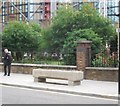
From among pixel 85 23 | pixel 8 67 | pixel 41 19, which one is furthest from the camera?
pixel 41 19

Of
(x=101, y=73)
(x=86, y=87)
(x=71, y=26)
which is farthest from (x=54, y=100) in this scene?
(x=71, y=26)

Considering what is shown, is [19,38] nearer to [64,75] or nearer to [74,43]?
[74,43]

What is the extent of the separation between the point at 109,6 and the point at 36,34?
99.7ft

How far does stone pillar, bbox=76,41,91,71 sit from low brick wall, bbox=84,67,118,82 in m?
0.41

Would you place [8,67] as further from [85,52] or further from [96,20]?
[96,20]

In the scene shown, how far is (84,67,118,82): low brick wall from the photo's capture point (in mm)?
18802

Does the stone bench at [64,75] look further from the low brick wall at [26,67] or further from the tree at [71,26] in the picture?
the tree at [71,26]

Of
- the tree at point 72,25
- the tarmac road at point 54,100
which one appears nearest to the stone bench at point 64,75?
the tarmac road at point 54,100

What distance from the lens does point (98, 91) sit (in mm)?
15141

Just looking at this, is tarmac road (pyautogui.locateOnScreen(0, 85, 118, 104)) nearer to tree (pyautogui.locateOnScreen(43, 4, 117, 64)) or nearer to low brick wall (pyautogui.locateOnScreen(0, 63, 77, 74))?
low brick wall (pyautogui.locateOnScreen(0, 63, 77, 74))

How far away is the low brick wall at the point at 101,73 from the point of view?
18802 mm

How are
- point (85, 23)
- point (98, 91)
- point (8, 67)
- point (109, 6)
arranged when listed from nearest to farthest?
point (98, 91) → point (8, 67) → point (85, 23) → point (109, 6)

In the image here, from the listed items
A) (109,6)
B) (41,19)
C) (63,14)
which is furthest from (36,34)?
(41,19)

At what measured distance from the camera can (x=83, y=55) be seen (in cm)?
2038
